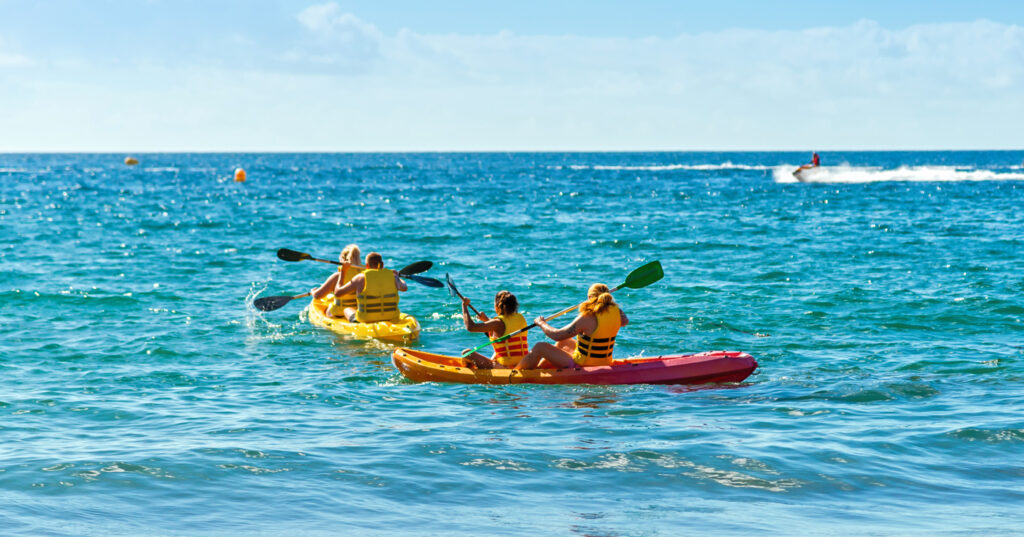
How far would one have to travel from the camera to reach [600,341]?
36.6 feet

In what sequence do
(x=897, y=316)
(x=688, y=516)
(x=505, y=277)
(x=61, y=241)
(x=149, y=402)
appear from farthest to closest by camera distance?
(x=61, y=241) < (x=505, y=277) < (x=897, y=316) < (x=149, y=402) < (x=688, y=516)

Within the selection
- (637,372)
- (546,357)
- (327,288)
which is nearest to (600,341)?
(637,372)

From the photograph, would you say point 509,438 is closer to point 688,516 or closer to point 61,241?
point 688,516

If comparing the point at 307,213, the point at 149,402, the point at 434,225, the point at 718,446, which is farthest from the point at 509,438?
the point at 307,213

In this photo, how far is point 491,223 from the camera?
37.3 meters

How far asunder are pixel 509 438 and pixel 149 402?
13.8 feet

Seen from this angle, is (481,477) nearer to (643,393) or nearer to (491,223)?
(643,393)

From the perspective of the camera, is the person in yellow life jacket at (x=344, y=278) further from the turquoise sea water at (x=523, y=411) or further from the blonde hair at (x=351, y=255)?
the turquoise sea water at (x=523, y=411)

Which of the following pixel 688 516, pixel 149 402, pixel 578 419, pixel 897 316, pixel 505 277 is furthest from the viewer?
pixel 505 277

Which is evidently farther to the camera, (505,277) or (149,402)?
(505,277)

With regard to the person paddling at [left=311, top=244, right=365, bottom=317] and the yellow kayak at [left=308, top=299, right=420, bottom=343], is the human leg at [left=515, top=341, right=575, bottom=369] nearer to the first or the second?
the yellow kayak at [left=308, top=299, right=420, bottom=343]

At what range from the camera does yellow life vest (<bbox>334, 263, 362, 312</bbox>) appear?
14.7 meters

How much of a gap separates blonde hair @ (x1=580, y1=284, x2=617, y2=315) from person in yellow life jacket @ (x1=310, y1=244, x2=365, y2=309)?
15.5 feet

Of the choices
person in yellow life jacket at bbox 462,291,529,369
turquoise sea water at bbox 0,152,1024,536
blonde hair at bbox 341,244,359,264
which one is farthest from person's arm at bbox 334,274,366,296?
person in yellow life jacket at bbox 462,291,529,369
